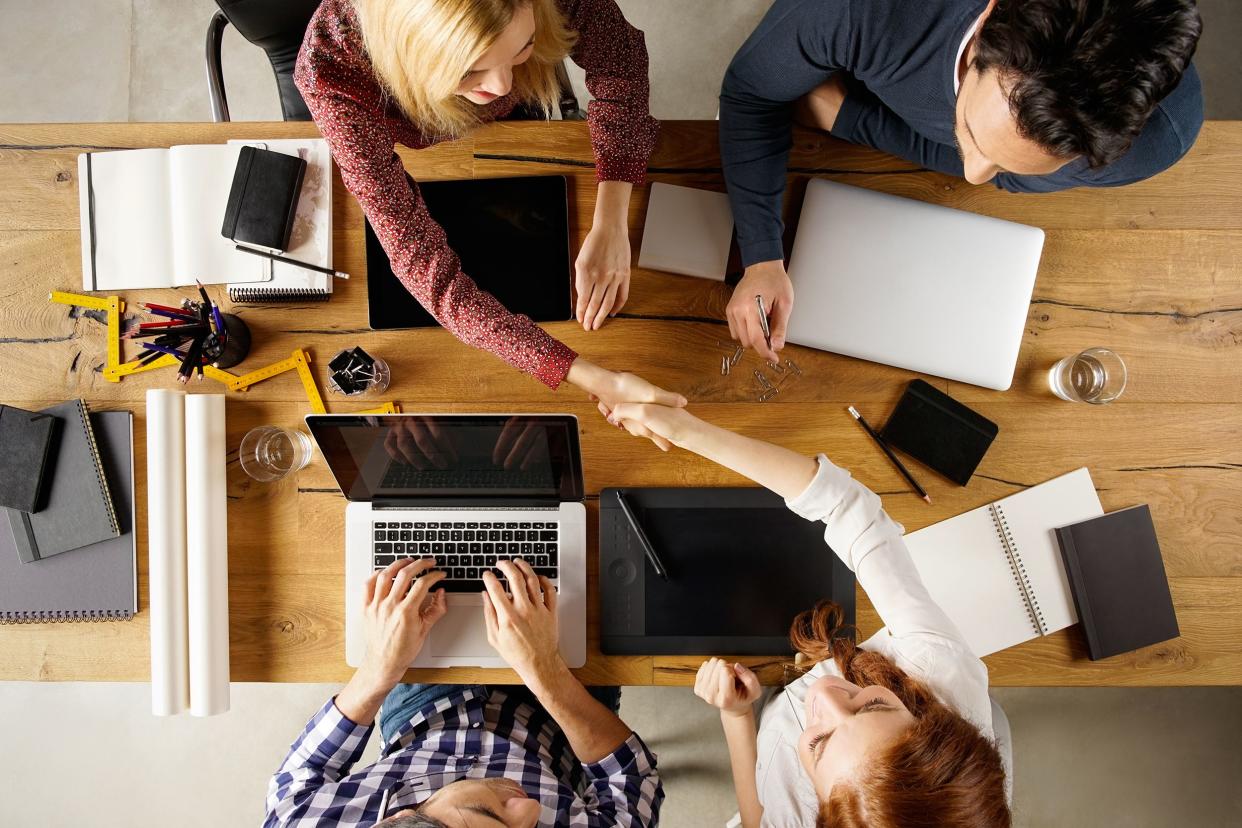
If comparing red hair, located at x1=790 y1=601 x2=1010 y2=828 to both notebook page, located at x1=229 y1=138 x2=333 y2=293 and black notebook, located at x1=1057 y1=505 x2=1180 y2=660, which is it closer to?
black notebook, located at x1=1057 y1=505 x2=1180 y2=660

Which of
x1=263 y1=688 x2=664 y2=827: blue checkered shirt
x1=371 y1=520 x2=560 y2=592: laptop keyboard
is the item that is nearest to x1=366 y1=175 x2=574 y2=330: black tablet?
x1=371 y1=520 x2=560 y2=592: laptop keyboard

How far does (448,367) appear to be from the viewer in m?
1.22

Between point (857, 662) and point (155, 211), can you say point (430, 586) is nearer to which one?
point (857, 662)

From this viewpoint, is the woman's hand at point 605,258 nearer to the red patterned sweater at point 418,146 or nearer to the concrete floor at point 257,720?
the red patterned sweater at point 418,146

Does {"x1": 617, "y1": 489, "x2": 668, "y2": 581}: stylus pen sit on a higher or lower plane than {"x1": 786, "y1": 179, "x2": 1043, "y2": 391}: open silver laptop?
lower

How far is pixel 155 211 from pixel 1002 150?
134 centimetres

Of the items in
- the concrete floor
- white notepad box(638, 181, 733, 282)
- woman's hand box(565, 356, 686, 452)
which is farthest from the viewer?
the concrete floor

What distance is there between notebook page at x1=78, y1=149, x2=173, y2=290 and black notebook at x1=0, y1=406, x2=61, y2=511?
25 centimetres

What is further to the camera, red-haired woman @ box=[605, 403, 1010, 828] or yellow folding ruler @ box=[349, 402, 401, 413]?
yellow folding ruler @ box=[349, 402, 401, 413]

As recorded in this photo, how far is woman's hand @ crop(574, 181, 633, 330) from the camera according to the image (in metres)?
1.18

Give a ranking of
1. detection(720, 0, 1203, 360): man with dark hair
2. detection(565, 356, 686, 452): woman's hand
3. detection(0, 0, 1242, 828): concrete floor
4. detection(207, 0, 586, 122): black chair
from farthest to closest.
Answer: detection(0, 0, 1242, 828): concrete floor, detection(207, 0, 586, 122): black chair, detection(565, 356, 686, 452): woman's hand, detection(720, 0, 1203, 360): man with dark hair

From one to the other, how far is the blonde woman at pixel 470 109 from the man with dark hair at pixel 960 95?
20 cm

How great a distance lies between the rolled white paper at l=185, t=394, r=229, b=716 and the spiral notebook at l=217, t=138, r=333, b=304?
0.66ft

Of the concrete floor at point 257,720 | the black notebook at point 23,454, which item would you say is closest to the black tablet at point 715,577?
the concrete floor at point 257,720
